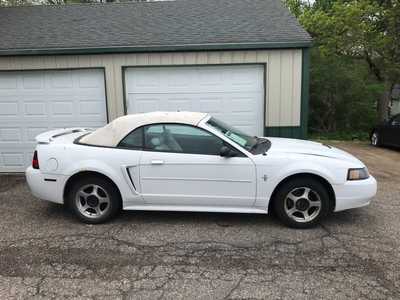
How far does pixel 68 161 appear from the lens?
4.71 m

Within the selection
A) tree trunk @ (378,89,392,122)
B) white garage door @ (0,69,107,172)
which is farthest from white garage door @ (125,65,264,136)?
tree trunk @ (378,89,392,122)

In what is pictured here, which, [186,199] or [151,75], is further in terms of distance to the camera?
[151,75]

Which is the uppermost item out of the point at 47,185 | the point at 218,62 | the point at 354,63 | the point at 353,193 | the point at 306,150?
the point at 354,63

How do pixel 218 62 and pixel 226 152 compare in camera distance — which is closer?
pixel 226 152

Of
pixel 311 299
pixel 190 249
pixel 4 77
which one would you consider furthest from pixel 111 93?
pixel 311 299

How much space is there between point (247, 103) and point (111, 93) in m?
2.90

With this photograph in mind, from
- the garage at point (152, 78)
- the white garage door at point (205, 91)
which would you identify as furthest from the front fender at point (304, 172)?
the white garage door at point (205, 91)

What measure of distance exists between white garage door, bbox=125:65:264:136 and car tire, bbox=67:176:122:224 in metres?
3.44

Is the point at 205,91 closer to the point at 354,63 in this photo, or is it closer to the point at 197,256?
the point at 197,256

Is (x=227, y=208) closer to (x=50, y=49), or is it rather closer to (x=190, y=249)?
(x=190, y=249)

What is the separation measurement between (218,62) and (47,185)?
14.1ft

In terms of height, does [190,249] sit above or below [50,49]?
below

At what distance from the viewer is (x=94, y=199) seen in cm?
480

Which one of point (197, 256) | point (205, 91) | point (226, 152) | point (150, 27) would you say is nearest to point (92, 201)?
point (197, 256)
